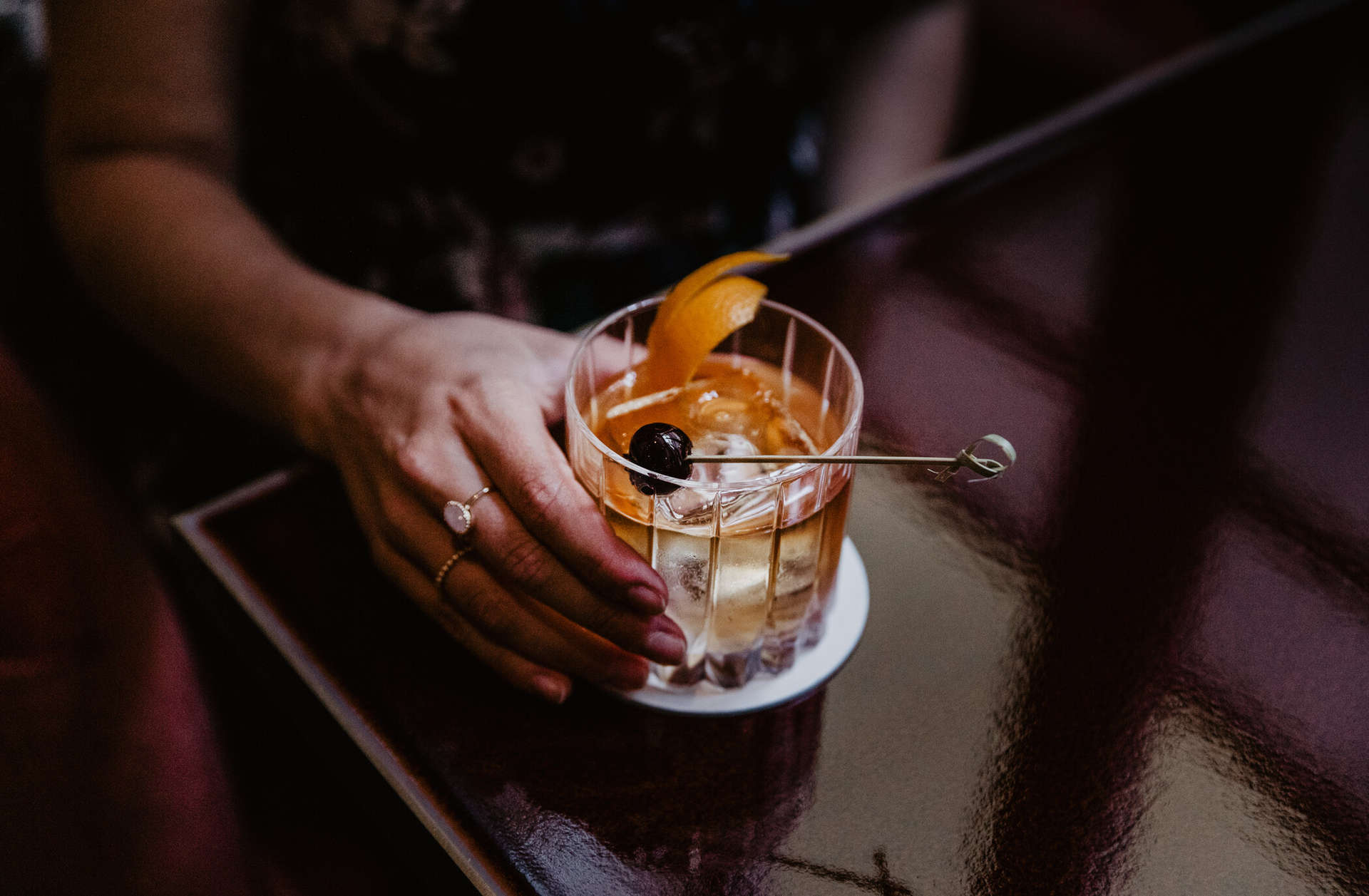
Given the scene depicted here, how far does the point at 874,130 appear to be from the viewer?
1610 mm

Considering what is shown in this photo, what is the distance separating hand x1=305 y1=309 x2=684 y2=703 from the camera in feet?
2.13

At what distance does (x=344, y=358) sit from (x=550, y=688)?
0.37 meters

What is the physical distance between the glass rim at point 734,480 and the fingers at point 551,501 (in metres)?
0.04

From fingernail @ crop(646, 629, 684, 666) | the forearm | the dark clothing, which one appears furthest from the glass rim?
the dark clothing

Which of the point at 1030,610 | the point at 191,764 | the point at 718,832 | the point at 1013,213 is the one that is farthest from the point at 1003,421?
the point at 191,764

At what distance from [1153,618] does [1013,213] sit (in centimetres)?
57

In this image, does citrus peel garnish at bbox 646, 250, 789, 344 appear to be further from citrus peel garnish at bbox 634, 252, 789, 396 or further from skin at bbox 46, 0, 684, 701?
skin at bbox 46, 0, 684, 701

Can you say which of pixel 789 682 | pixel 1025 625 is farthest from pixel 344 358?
pixel 1025 625

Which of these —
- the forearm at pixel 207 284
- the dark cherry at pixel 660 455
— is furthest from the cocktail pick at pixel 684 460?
the forearm at pixel 207 284

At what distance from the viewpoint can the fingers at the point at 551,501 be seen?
24.9 inches

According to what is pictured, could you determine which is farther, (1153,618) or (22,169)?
(22,169)

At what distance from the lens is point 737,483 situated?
1.94 feet

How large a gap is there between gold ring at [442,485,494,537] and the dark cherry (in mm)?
117

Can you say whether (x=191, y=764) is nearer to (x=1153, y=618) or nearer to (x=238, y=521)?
(x=238, y=521)
